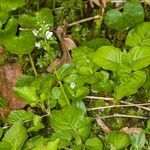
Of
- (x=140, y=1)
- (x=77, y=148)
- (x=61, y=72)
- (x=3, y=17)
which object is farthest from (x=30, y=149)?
(x=140, y=1)

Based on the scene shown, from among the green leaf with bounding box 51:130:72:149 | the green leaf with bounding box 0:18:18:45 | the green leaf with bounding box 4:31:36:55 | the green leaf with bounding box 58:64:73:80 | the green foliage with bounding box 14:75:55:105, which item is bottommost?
the green leaf with bounding box 51:130:72:149

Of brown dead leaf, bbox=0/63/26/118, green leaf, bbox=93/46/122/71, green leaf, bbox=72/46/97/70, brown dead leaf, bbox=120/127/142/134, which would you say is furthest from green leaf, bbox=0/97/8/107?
brown dead leaf, bbox=120/127/142/134

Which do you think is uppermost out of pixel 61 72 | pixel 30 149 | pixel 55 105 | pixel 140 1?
pixel 140 1

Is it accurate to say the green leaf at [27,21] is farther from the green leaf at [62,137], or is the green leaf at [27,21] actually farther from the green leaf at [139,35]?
the green leaf at [62,137]

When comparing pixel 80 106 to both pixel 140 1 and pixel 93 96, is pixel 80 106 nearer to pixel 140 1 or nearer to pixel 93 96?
pixel 93 96

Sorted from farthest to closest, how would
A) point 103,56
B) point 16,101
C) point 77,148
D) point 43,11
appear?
1. point 43,11
2. point 16,101
3. point 103,56
4. point 77,148

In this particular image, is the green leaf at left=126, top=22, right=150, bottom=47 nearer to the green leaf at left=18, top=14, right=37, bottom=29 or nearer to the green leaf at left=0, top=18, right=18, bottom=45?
the green leaf at left=18, top=14, right=37, bottom=29
